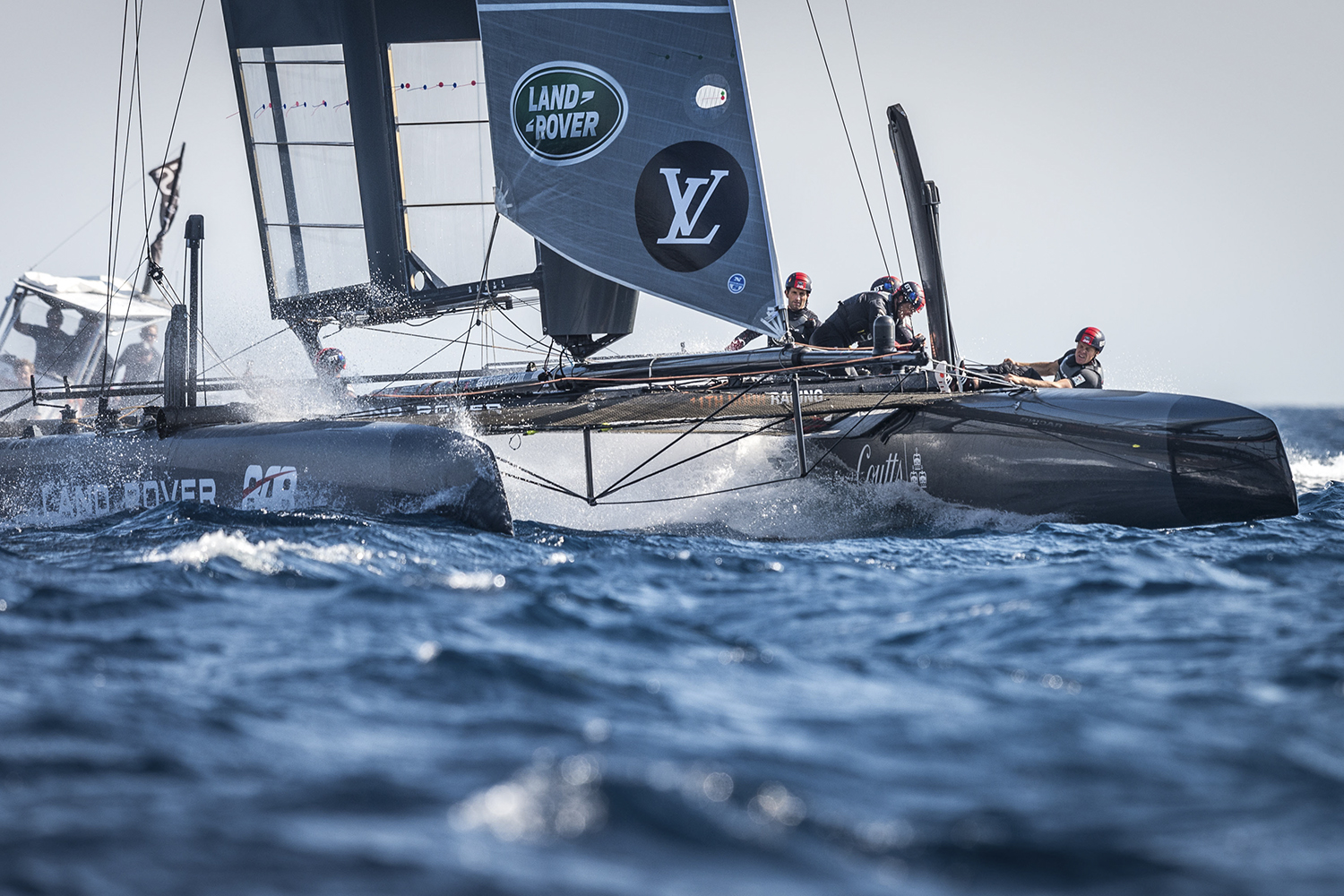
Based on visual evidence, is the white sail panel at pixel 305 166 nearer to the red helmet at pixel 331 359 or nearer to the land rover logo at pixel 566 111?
the red helmet at pixel 331 359

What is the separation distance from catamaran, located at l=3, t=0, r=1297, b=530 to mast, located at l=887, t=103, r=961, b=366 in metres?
0.01

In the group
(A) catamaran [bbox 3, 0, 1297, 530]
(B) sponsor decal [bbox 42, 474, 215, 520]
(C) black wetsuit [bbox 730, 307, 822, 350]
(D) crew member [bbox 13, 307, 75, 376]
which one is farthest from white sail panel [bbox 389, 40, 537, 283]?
(D) crew member [bbox 13, 307, 75, 376]

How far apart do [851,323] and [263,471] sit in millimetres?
3728

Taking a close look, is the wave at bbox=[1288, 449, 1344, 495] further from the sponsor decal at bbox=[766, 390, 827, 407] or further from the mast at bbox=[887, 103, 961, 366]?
the sponsor decal at bbox=[766, 390, 827, 407]

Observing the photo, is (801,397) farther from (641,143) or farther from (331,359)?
(331,359)

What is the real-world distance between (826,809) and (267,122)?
8498 mm

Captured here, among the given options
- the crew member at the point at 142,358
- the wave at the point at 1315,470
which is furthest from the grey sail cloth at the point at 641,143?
the crew member at the point at 142,358

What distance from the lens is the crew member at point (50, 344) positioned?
15008 millimetres

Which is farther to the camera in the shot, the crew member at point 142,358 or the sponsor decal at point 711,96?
the crew member at point 142,358

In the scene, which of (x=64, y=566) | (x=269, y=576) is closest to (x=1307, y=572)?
(x=269, y=576)

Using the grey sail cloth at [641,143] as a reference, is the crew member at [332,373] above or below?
below

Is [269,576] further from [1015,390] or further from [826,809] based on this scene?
[1015,390]

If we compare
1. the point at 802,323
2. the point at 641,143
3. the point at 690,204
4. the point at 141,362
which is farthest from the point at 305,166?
the point at 141,362

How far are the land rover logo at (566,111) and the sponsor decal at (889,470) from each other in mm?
2276
